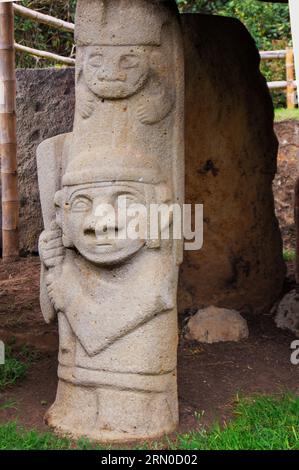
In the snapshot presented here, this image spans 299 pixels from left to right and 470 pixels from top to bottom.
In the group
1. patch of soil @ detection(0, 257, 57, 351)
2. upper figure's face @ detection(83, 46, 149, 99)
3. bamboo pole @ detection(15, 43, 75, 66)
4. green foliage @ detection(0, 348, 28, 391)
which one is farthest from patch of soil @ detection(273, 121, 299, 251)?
upper figure's face @ detection(83, 46, 149, 99)

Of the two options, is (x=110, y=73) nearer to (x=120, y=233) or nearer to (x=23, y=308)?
(x=120, y=233)

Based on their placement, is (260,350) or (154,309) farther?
(260,350)

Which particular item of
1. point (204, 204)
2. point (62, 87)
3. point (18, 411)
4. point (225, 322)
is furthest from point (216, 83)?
point (18, 411)

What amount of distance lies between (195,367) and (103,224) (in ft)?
5.32

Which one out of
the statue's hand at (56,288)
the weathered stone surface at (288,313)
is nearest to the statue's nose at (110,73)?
the statue's hand at (56,288)

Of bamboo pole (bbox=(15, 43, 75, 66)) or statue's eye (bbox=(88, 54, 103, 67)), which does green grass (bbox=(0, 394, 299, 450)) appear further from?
bamboo pole (bbox=(15, 43, 75, 66))

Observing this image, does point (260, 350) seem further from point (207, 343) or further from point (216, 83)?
point (216, 83)

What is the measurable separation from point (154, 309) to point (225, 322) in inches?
77.1

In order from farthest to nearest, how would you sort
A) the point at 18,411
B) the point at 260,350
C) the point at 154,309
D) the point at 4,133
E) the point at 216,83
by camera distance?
the point at 4,133 < the point at 216,83 < the point at 260,350 < the point at 18,411 < the point at 154,309

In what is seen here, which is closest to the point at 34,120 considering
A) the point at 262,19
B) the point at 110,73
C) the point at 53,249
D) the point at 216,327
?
the point at 216,327

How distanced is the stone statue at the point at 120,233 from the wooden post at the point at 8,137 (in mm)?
3715

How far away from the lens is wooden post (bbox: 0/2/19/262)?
798cm

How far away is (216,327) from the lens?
605cm

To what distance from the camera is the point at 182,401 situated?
4.80 meters
